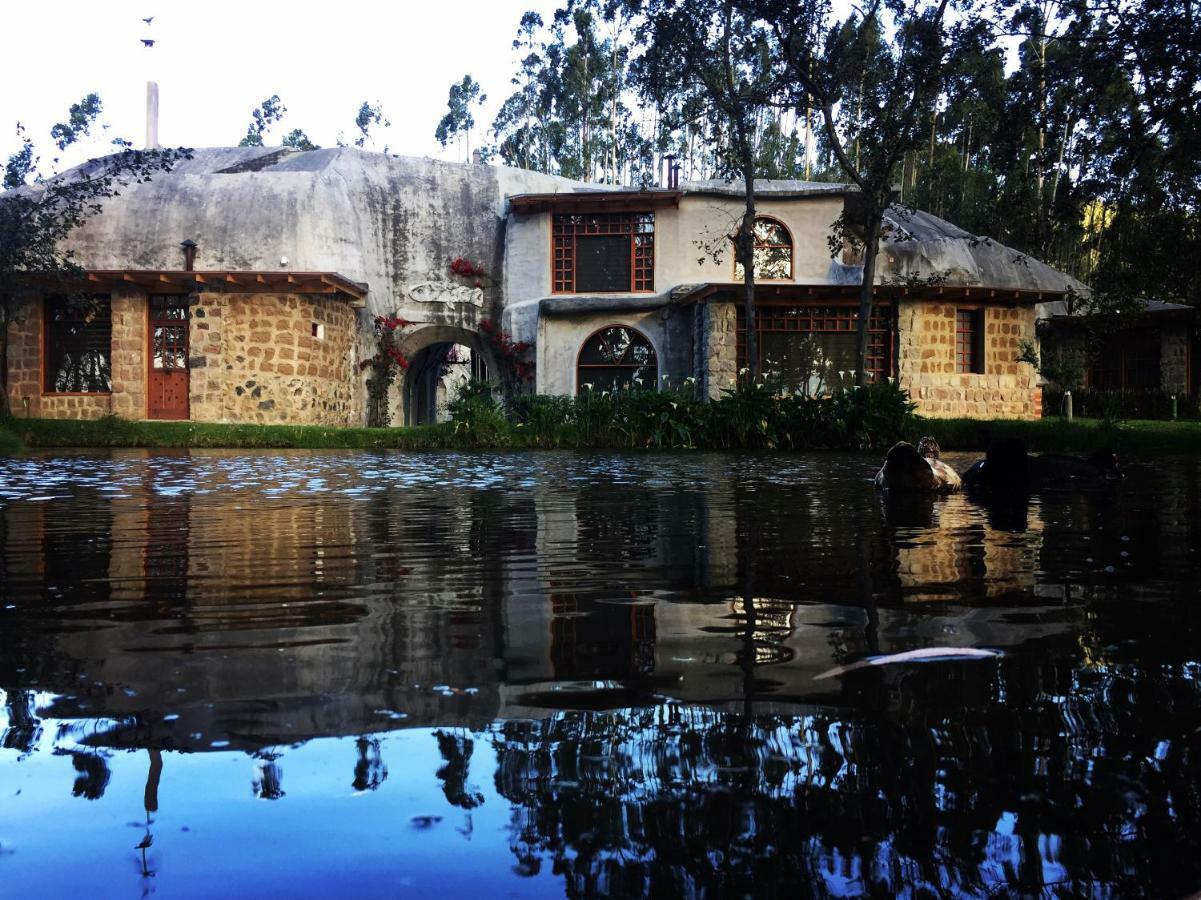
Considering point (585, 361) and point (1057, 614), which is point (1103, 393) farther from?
point (1057, 614)

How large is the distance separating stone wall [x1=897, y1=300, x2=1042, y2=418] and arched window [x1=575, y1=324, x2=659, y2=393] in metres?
6.53

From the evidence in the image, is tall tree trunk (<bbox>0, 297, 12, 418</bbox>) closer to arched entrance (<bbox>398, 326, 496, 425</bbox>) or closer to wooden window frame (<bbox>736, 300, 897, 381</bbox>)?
arched entrance (<bbox>398, 326, 496, 425</bbox>)

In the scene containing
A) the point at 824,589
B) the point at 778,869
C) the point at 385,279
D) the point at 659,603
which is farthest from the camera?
the point at 385,279

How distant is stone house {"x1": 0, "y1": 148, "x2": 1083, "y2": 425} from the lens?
25.1 m

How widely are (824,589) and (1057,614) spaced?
0.75 meters

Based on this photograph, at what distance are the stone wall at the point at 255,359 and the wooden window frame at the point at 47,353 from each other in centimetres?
258

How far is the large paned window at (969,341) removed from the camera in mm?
27016

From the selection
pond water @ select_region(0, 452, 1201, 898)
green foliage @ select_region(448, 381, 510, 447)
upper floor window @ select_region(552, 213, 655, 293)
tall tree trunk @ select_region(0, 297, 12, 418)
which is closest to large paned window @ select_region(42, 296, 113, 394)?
tall tree trunk @ select_region(0, 297, 12, 418)

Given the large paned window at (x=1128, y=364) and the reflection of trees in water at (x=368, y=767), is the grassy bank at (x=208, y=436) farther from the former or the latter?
the large paned window at (x=1128, y=364)

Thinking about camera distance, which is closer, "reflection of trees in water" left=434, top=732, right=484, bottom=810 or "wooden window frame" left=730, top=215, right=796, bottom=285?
"reflection of trees in water" left=434, top=732, right=484, bottom=810

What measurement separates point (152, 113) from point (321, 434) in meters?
15.5

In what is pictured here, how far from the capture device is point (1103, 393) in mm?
31328

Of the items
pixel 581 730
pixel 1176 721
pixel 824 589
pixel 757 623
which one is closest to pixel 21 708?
pixel 581 730

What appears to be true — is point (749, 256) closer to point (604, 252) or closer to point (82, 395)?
point (604, 252)
